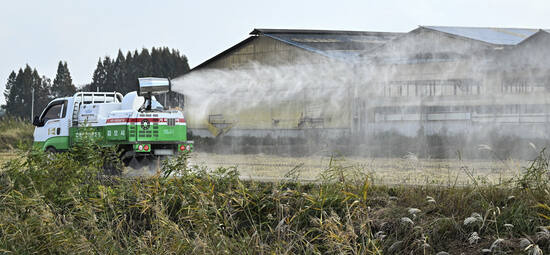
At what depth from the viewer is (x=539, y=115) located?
17422 mm

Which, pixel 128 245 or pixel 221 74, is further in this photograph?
pixel 221 74

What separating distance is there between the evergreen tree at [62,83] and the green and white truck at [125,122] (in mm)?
57782

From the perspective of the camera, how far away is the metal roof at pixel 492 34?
19339 millimetres

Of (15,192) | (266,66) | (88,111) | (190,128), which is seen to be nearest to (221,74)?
(266,66)

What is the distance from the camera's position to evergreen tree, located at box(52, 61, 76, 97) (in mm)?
76381

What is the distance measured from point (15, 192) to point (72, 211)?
1543 millimetres

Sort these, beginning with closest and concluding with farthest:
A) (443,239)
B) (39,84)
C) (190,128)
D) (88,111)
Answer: (443,239), (88,111), (190,128), (39,84)

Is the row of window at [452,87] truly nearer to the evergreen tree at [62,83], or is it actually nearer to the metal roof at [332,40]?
the metal roof at [332,40]

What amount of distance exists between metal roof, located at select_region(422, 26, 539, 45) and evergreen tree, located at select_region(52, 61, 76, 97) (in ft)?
202

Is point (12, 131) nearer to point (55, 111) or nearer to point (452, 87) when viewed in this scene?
point (55, 111)

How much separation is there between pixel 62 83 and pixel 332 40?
54870 millimetres

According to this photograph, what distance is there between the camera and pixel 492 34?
2139 centimetres

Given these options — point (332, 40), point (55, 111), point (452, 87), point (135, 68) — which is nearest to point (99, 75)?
point (135, 68)

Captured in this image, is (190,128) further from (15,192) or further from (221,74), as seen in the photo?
(15,192)
